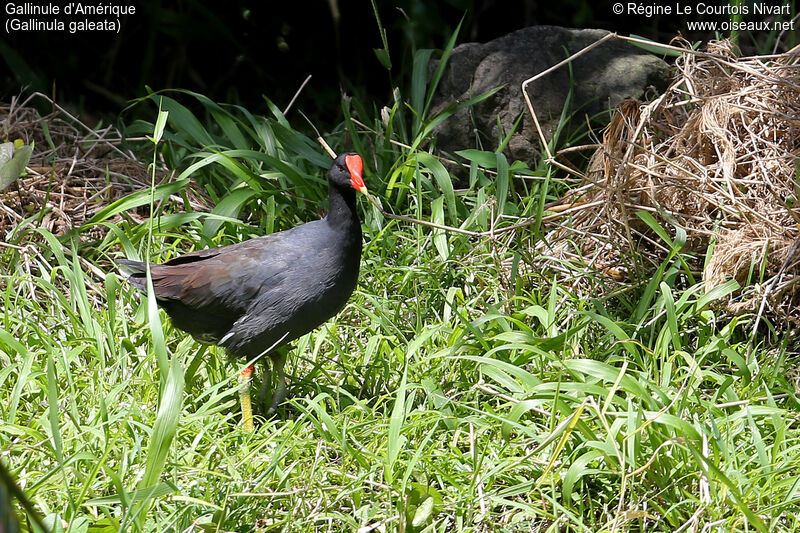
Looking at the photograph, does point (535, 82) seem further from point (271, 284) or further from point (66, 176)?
point (66, 176)

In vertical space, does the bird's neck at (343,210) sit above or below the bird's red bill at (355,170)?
below

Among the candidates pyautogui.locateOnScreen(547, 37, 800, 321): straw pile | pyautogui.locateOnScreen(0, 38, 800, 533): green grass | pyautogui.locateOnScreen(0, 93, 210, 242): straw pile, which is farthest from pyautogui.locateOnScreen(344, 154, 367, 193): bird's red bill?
pyautogui.locateOnScreen(0, 93, 210, 242): straw pile

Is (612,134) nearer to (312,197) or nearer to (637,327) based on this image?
(637,327)

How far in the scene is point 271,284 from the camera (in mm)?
2822

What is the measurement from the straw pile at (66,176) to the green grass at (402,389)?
0.48ft

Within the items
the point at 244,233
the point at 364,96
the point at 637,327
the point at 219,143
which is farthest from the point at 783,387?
the point at 364,96

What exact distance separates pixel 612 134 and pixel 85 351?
219 cm

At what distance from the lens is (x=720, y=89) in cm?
346

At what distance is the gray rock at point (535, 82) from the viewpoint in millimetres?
4148

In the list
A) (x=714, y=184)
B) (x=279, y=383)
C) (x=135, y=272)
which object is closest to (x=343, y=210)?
(x=279, y=383)

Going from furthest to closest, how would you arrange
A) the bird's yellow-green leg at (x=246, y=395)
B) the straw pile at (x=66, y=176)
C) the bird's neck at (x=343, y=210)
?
the straw pile at (x=66, y=176), the bird's neck at (x=343, y=210), the bird's yellow-green leg at (x=246, y=395)

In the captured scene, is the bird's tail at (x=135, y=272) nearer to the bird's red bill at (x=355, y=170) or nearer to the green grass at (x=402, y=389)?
the green grass at (x=402, y=389)

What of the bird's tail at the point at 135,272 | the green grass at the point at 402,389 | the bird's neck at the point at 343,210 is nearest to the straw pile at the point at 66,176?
the green grass at the point at 402,389

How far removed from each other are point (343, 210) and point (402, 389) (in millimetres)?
686
